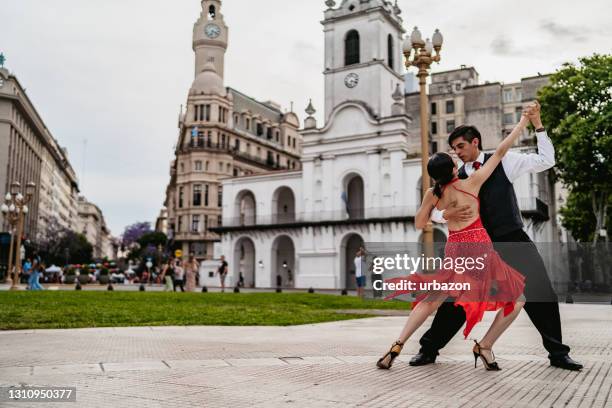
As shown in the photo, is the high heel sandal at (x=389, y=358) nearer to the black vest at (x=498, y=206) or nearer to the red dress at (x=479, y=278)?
the red dress at (x=479, y=278)

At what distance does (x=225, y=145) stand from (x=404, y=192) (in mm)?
33812

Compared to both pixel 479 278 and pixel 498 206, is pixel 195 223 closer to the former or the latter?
pixel 498 206

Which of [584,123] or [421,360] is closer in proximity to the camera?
[421,360]

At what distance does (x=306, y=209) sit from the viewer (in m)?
44.1

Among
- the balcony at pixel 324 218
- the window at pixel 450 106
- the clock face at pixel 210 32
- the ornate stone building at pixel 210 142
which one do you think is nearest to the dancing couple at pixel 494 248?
the balcony at pixel 324 218

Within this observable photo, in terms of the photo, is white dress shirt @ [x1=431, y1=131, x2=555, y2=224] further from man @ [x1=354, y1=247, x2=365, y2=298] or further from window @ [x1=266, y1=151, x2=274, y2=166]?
window @ [x1=266, y1=151, x2=274, y2=166]

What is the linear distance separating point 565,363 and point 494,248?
112cm

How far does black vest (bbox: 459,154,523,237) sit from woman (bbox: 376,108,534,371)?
0.11 meters

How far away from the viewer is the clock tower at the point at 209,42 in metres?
75.8

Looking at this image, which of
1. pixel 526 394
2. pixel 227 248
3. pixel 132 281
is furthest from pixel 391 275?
pixel 132 281

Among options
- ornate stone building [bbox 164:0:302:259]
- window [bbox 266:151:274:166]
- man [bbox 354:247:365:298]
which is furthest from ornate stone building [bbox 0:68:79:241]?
man [bbox 354:247:365:298]

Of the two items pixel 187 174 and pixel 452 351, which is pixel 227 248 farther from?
pixel 452 351

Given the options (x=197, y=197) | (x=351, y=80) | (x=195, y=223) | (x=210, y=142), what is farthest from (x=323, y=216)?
(x=210, y=142)

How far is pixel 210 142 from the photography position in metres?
67.6
